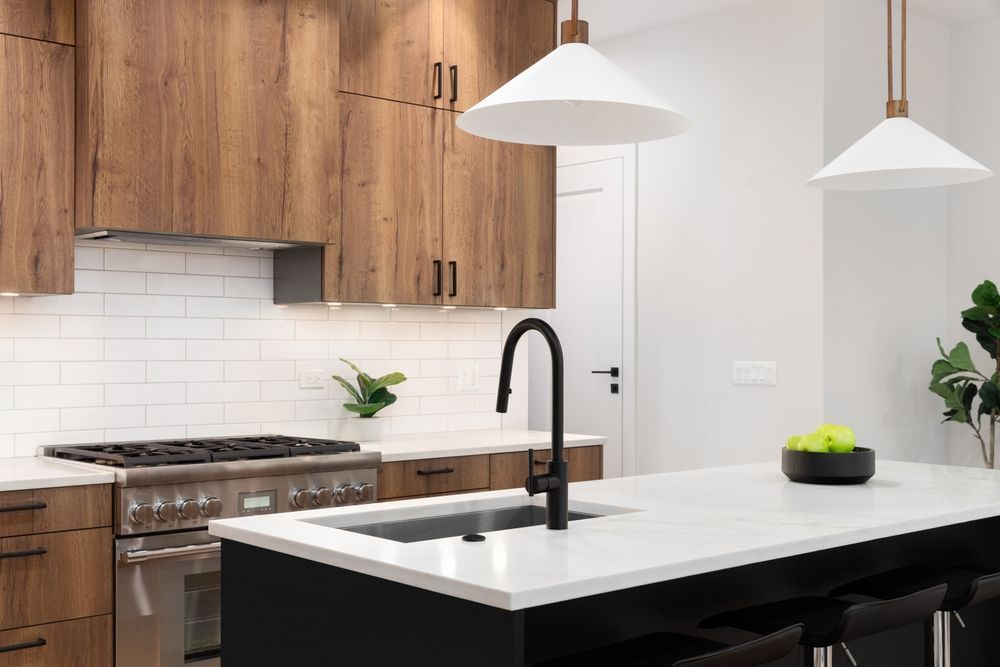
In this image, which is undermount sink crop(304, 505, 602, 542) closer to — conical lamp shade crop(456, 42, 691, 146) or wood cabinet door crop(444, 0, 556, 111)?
conical lamp shade crop(456, 42, 691, 146)

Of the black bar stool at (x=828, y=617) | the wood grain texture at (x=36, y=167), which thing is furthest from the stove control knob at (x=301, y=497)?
the black bar stool at (x=828, y=617)

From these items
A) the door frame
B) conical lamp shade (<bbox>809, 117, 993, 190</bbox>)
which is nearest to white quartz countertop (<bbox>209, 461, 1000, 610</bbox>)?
conical lamp shade (<bbox>809, 117, 993, 190</bbox>)

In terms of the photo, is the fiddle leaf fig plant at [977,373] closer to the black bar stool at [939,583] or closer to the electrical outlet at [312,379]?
the black bar stool at [939,583]

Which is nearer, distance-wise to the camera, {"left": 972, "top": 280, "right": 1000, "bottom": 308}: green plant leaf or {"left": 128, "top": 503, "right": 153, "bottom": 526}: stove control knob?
{"left": 128, "top": 503, "right": 153, "bottom": 526}: stove control knob

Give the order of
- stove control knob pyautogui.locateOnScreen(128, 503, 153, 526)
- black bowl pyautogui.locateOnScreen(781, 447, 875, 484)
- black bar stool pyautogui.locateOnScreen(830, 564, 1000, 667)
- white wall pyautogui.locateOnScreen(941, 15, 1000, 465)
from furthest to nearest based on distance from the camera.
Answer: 1. white wall pyautogui.locateOnScreen(941, 15, 1000, 465)
2. stove control knob pyautogui.locateOnScreen(128, 503, 153, 526)
3. black bowl pyautogui.locateOnScreen(781, 447, 875, 484)
4. black bar stool pyautogui.locateOnScreen(830, 564, 1000, 667)

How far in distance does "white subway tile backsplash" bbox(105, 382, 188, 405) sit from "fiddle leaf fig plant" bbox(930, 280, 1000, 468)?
374 cm

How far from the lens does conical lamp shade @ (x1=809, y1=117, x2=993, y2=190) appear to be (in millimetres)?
2801

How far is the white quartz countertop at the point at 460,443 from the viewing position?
4.03 meters

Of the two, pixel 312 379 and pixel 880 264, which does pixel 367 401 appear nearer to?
pixel 312 379

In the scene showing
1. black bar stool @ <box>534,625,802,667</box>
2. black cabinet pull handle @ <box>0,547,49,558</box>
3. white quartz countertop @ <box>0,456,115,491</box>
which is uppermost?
white quartz countertop @ <box>0,456,115,491</box>

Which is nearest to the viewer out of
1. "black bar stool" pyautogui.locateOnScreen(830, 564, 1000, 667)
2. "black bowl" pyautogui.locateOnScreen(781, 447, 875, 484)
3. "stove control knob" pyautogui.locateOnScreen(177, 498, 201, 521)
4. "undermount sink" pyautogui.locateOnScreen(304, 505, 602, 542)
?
"undermount sink" pyautogui.locateOnScreen(304, 505, 602, 542)

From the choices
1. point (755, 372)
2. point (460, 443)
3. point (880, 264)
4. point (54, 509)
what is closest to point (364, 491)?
point (460, 443)

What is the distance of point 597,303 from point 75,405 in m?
3.15

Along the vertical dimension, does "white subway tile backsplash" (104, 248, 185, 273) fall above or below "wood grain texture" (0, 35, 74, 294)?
below
